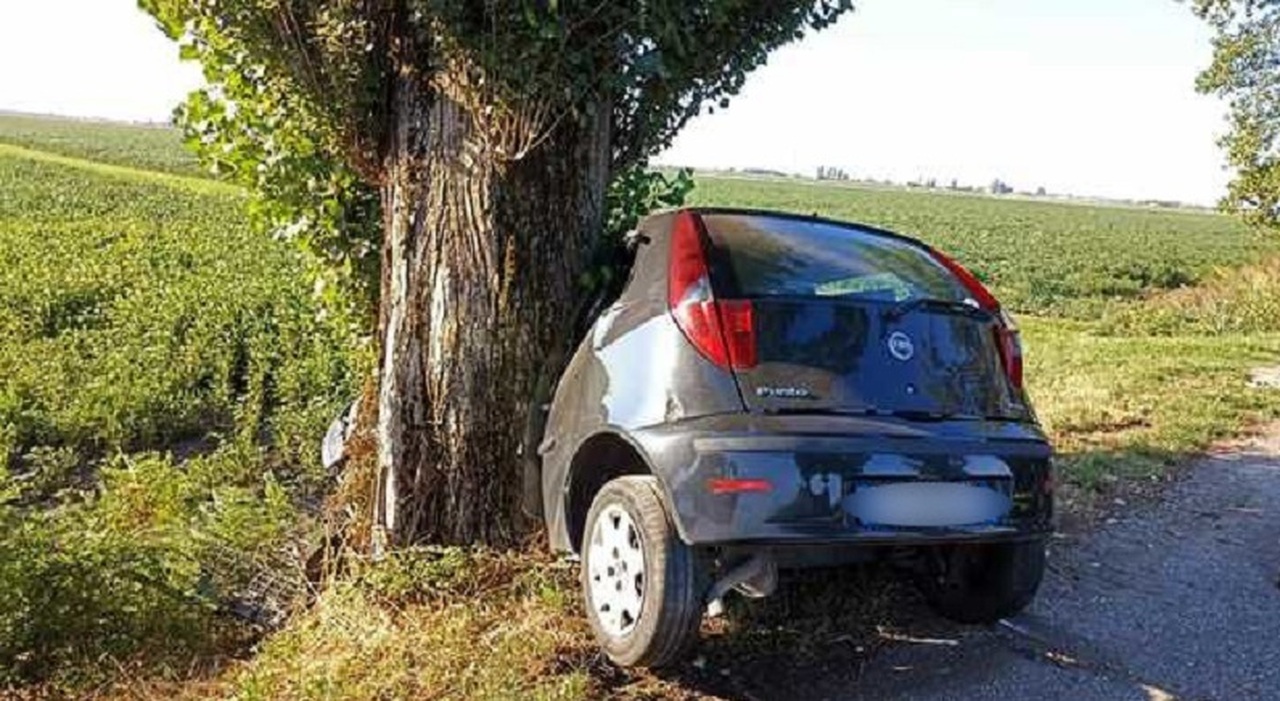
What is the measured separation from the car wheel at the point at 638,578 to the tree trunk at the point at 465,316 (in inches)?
33.5

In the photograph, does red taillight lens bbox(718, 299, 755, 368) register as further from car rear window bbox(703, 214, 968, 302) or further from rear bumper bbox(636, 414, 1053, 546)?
rear bumper bbox(636, 414, 1053, 546)

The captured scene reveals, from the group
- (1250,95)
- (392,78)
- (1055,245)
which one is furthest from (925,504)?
(1055,245)

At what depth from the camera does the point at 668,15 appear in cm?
452

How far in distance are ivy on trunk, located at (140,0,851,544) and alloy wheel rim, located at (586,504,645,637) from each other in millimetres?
828

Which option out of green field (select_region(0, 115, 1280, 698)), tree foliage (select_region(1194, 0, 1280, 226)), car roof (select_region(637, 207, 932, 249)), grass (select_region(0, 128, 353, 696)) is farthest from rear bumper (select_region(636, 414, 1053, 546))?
tree foliage (select_region(1194, 0, 1280, 226))

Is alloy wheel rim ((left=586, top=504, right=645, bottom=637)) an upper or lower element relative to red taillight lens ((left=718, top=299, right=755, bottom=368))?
lower

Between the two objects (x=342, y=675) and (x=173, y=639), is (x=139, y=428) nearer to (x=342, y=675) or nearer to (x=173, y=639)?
(x=173, y=639)

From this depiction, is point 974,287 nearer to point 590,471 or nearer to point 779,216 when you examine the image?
point 779,216

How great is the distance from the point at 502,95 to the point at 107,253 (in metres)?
20.0

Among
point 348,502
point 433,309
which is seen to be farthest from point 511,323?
point 348,502

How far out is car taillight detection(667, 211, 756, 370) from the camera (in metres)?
3.89

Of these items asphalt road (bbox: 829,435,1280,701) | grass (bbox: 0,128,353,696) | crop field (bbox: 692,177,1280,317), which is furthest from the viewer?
crop field (bbox: 692,177,1280,317)

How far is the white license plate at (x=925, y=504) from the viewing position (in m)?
3.75

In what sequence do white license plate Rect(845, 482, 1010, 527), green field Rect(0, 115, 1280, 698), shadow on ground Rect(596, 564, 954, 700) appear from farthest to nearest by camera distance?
green field Rect(0, 115, 1280, 698) → shadow on ground Rect(596, 564, 954, 700) → white license plate Rect(845, 482, 1010, 527)
